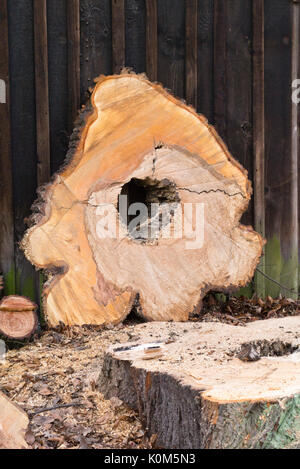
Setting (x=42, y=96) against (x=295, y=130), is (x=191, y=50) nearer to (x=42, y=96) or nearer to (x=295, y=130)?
(x=295, y=130)

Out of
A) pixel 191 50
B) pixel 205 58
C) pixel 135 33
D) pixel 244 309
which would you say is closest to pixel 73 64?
pixel 135 33

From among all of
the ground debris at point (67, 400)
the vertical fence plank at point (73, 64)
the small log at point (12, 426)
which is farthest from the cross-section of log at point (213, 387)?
the vertical fence plank at point (73, 64)

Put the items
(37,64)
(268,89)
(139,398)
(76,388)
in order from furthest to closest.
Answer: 1. (268,89)
2. (37,64)
3. (76,388)
4. (139,398)

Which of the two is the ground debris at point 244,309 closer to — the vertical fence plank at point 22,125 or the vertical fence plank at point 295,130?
the vertical fence plank at point 295,130

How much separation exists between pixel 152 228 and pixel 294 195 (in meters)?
1.30

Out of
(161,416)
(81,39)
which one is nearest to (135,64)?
(81,39)

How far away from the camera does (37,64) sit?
3.63 meters

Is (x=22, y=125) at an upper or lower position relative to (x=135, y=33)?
lower

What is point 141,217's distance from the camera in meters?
3.89

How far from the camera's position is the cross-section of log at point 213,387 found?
172 centimetres

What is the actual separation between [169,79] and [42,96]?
3.06ft

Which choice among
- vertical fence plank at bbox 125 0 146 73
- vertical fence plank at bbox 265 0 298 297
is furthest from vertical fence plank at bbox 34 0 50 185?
vertical fence plank at bbox 265 0 298 297

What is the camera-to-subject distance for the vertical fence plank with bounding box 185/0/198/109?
13.0ft
